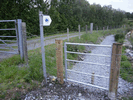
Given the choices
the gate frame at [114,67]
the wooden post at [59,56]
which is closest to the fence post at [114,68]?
the gate frame at [114,67]

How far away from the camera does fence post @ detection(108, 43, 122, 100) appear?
9.63ft

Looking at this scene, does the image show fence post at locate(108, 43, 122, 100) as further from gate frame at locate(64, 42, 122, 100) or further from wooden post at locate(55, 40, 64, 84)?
wooden post at locate(55, 40, 64, 84)

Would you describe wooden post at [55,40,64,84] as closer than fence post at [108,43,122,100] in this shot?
No

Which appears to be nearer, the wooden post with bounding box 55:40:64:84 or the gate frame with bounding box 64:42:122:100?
the gate frame with bounding box 64:42:122:100

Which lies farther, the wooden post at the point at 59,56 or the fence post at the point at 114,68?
the wooden post at the point at 59,56

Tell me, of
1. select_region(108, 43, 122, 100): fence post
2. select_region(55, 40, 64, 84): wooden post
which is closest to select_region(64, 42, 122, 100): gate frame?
select_region(108, 43, 122, 100): fence post

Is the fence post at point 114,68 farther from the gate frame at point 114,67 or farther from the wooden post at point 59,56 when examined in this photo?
the wooden post at point 59,56

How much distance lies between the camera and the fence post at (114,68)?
116 inches

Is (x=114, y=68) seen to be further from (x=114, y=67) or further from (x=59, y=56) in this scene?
(x=59, y=56)

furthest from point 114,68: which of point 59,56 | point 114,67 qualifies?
point 59,56

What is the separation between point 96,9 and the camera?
3369cm

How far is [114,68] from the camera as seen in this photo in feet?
A: 9.95

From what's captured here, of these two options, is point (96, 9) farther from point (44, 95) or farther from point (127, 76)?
point (44, 95)

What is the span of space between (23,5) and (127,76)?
34.3 feet
